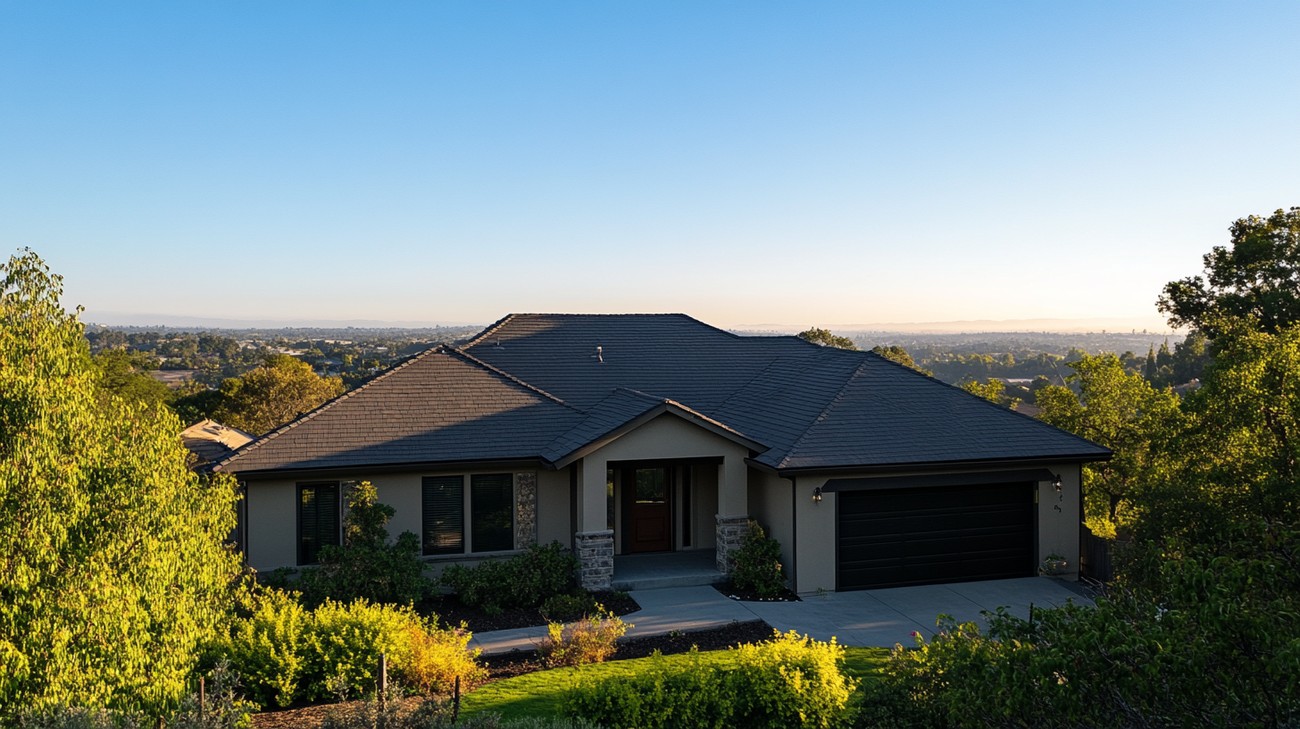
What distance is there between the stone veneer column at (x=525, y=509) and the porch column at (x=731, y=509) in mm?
3647

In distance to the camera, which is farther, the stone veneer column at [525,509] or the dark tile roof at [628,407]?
the stone veneer column at [525,509]

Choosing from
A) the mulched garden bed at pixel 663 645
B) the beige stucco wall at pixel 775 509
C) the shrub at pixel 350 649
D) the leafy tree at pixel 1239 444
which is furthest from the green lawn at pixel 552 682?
the leafy tree at pixel 1239 444

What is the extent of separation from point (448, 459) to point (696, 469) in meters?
5.53

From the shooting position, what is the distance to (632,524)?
18328mm

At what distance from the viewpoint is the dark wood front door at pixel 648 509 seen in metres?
18.3

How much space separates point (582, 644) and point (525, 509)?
514 centimetres

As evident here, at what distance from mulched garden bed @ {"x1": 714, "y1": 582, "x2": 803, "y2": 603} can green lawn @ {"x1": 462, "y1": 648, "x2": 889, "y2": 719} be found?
286 cm

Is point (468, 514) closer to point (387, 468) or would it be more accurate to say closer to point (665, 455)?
point (387, 468)

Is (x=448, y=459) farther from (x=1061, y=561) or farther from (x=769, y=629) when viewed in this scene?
(x=1061, y=561)

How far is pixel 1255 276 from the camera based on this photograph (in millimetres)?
27844

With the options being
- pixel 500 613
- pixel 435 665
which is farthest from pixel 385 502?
pixel 435 665

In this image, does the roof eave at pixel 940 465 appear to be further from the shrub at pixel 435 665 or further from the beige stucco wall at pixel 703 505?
the shrub at pixel 435 665

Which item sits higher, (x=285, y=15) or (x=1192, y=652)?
(x=285, y=15)

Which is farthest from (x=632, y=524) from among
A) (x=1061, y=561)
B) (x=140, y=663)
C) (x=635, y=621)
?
(x=140, y=663)
